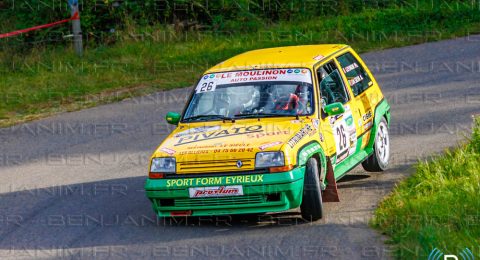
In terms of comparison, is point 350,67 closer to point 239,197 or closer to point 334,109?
point 334,109

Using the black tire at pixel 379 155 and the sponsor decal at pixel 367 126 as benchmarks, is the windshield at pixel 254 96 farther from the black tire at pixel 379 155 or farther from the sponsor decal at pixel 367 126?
the black tire at pixel 379 155

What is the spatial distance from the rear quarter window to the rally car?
1 centimetres

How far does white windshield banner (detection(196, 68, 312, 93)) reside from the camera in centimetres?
994

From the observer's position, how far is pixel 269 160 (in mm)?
8602

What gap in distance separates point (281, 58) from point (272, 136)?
1687 millimetres

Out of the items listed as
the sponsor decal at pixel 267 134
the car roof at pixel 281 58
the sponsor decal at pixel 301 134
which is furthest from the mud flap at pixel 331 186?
the car roof at pixel 281 58

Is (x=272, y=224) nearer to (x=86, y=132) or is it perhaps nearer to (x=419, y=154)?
(x=419, y=154)

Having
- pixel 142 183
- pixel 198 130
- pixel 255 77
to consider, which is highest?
pixel 255 77

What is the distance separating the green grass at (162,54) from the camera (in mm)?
16859

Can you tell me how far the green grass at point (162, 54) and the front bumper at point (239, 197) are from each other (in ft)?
22.8

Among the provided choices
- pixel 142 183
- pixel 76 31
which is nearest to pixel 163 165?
pixel 142 183

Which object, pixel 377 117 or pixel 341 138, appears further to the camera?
pixel 377 117

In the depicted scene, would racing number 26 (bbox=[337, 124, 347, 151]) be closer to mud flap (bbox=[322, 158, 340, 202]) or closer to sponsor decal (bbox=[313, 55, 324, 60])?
mud flap (bbox=[322, 158, 340, 202])

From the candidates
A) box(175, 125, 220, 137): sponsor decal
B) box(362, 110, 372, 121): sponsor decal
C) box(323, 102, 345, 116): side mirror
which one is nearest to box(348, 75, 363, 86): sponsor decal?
box(362, 110, 372, 121): sponsor decal
